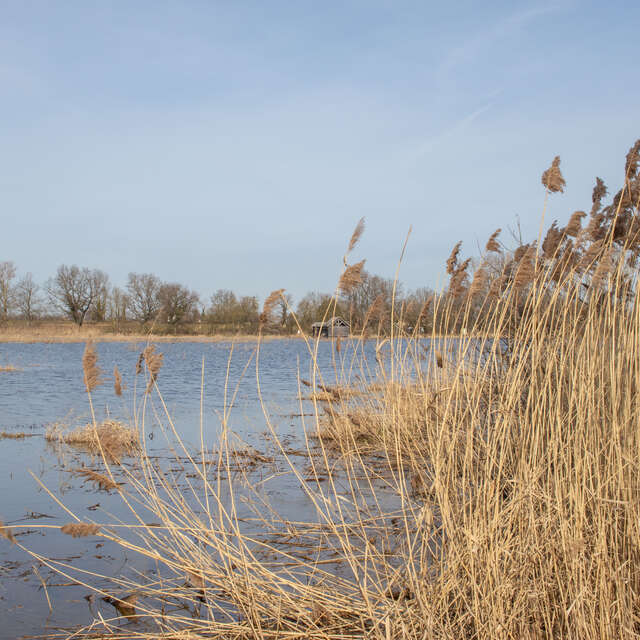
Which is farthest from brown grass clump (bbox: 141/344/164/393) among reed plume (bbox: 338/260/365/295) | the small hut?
reed plume (bbox: 338/260/365/295)

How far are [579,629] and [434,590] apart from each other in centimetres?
59

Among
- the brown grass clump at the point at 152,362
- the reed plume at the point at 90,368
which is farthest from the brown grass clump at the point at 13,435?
the reed plume at the point at 90,368

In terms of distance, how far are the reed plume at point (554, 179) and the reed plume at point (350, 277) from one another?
1.37 metres

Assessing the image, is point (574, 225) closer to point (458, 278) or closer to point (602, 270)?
point (602, 270)

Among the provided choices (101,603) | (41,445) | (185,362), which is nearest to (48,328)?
(185,362)

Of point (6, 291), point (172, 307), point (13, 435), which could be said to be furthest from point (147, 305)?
point (6, 291)

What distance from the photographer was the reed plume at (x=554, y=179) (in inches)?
134

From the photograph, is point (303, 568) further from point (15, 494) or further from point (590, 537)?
point (15, 494)

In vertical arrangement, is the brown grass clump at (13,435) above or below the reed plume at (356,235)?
below

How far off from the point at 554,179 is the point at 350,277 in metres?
1.46

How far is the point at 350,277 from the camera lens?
9.21ft

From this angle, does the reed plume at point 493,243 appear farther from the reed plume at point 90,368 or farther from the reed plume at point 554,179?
the reed plume at point 90,368

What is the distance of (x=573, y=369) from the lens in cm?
317

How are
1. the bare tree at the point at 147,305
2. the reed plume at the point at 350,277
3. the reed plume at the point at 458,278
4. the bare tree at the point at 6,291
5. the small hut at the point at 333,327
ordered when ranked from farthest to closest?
the bare tree at the point at 6,291 → the bare tree at the point at 147,305 → the reed plume at the point at 458,278 → the small hut at the point at 333,327 → the reed plume at the point at 350,277
